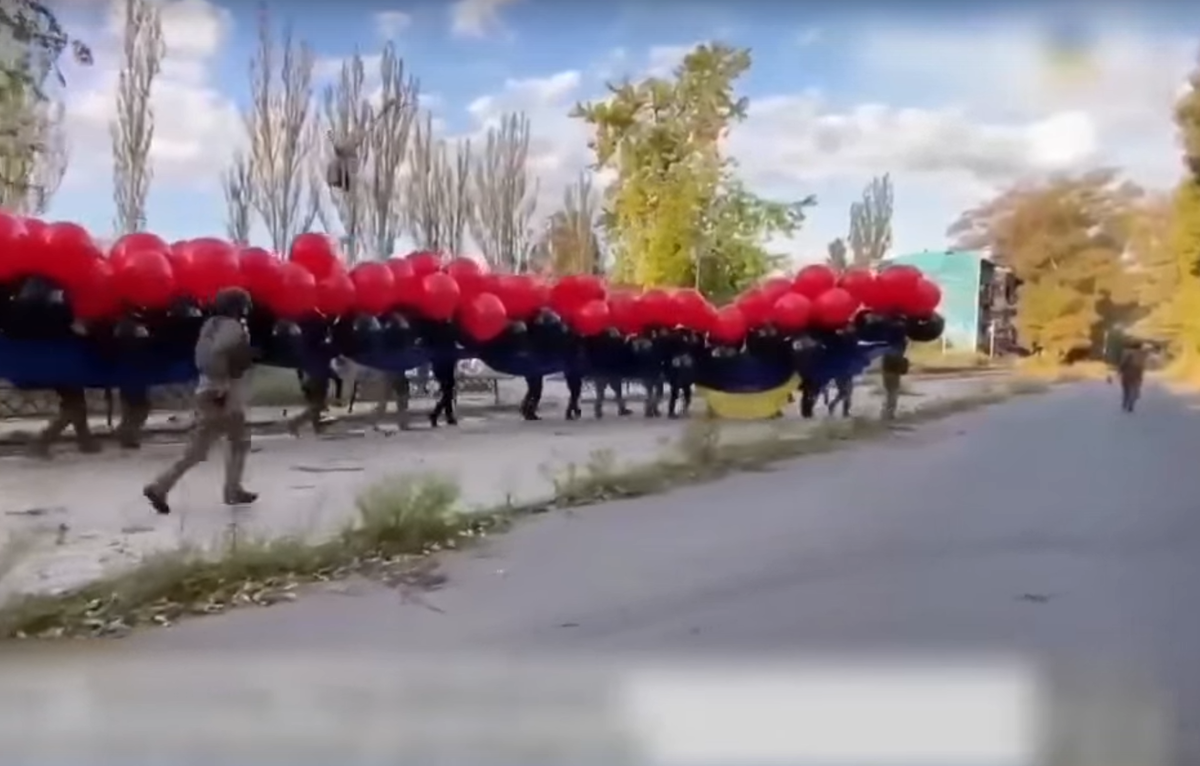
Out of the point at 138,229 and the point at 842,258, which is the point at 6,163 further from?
the point at 842,258

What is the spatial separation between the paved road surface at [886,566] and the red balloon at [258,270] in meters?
0.52

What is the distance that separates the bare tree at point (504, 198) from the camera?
1.86 m

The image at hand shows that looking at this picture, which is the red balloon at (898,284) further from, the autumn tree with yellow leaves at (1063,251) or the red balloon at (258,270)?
the red balloon at (258,270)

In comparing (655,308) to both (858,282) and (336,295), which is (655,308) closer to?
(858,282)

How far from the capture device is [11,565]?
1739 mm

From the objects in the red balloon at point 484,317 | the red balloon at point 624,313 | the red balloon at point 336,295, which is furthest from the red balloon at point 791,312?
the red balloon at point 336,295

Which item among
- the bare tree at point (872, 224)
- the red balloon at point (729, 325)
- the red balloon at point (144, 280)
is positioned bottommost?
the red balloon at point (729, 325)

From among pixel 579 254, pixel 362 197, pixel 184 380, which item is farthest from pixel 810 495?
pixel 184 380

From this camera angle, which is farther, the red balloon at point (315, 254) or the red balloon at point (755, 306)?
the red balloon at point (755, 306)

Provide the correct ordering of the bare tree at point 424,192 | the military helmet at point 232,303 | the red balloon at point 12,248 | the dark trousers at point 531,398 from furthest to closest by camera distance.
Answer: the dark trousers at point 531,398 < the bare tree at point 424,192 < the military helmet at point 232,303 < the red balloon at point 12,248

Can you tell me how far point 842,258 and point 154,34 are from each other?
120cm

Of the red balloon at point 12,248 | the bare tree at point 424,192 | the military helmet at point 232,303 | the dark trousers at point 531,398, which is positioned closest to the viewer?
the red balloon at point 12,248

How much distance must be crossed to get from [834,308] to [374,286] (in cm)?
80

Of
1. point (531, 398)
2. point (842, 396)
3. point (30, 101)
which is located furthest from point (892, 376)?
point (30, 101)
